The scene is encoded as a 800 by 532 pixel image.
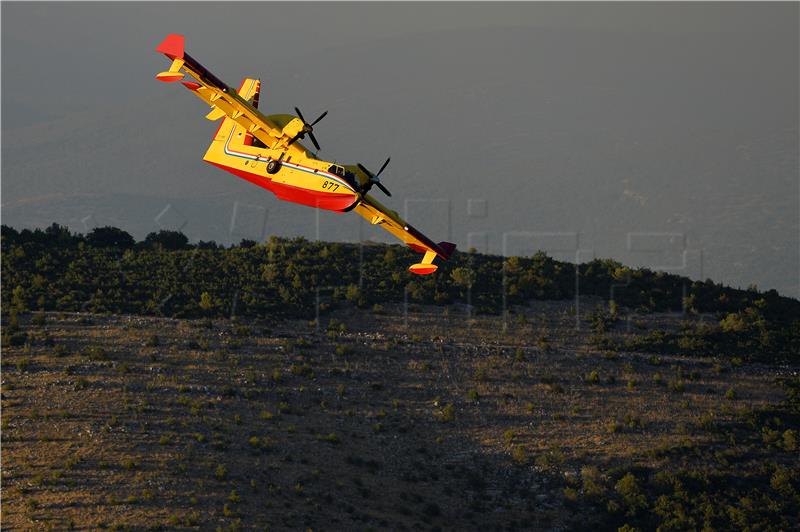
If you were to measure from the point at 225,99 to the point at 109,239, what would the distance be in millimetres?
45307

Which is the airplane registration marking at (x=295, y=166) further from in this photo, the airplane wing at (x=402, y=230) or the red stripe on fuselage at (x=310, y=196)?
the airplane wing at (x=402, y=230)

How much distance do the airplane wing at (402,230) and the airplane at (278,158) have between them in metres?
0.04

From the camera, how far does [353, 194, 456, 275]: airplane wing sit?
164 feet

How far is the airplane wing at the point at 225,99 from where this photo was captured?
48719 millimetres

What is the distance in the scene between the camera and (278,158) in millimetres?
48906

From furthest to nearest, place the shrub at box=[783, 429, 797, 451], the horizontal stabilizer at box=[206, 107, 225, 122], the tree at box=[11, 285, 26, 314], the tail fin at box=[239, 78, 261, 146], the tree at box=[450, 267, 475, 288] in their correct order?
1. the tree at box=[450, 267, 475, 288]
2. the tree at box=[11, 285, 26, 314]
3. the shrub at box=[783, 429, 797, 451]
4. the tail fin at box=[239, 78, 261, 146]
5. the horizontal stabilizer at box=[206, 107, 225, 122]

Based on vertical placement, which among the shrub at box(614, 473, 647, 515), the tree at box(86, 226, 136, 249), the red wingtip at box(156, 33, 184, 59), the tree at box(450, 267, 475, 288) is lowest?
the shrub at box(614, 473, 647, 515)

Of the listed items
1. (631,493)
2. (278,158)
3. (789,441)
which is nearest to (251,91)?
(278,158)

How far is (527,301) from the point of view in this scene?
263ft

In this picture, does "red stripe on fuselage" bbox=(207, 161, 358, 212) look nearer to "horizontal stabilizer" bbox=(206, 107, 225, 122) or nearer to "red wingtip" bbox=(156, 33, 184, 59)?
"horizontal stabilizer" bbox=(206, 107, 225, 122)

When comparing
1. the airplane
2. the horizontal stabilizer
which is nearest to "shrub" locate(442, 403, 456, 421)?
the airplane

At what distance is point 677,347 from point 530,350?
10.2 m

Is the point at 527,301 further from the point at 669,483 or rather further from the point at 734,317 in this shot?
the point at 669,483

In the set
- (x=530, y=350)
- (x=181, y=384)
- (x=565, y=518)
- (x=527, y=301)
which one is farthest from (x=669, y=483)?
(x=181, y=384)
